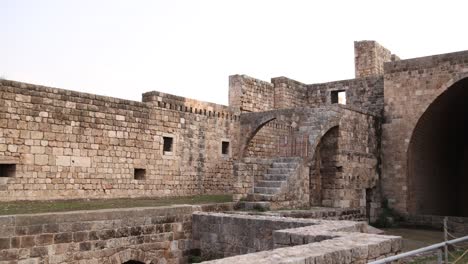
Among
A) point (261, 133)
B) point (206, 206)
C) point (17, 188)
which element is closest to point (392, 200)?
point (261, 133)

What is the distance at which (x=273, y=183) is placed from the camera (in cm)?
1243

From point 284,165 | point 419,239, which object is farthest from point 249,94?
point 419,239

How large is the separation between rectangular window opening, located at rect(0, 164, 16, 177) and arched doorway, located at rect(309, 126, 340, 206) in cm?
828

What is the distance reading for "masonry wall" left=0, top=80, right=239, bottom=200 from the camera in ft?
36.6

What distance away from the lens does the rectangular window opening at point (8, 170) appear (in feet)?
36.0

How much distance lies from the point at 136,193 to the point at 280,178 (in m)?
4.47

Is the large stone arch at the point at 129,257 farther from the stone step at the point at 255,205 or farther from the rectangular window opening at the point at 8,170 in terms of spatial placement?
the rectangular window opening at the point at 8,170

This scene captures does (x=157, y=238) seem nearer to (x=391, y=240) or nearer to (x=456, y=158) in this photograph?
(x=391, y=240)

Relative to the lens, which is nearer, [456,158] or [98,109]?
[98,109]

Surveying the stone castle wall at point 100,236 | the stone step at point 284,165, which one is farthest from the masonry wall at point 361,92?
the stone castle wall at point 100,236

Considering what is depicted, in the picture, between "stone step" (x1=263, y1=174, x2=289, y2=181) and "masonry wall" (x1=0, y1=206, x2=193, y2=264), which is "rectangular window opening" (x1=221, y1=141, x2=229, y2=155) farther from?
"masonry wall" (x1=0, y1=206, x2=193, y2=264)

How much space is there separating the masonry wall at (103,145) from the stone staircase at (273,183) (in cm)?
368

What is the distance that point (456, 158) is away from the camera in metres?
21.7

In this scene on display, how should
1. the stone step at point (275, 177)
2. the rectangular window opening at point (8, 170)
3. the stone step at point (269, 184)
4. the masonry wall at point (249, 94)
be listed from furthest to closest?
1. the masonry wall at point (249, 94)
2. the stone step at point (275, 177)
3. the stone step at point (269, 184)
4. the rectangular window opening at point (8, 170)
